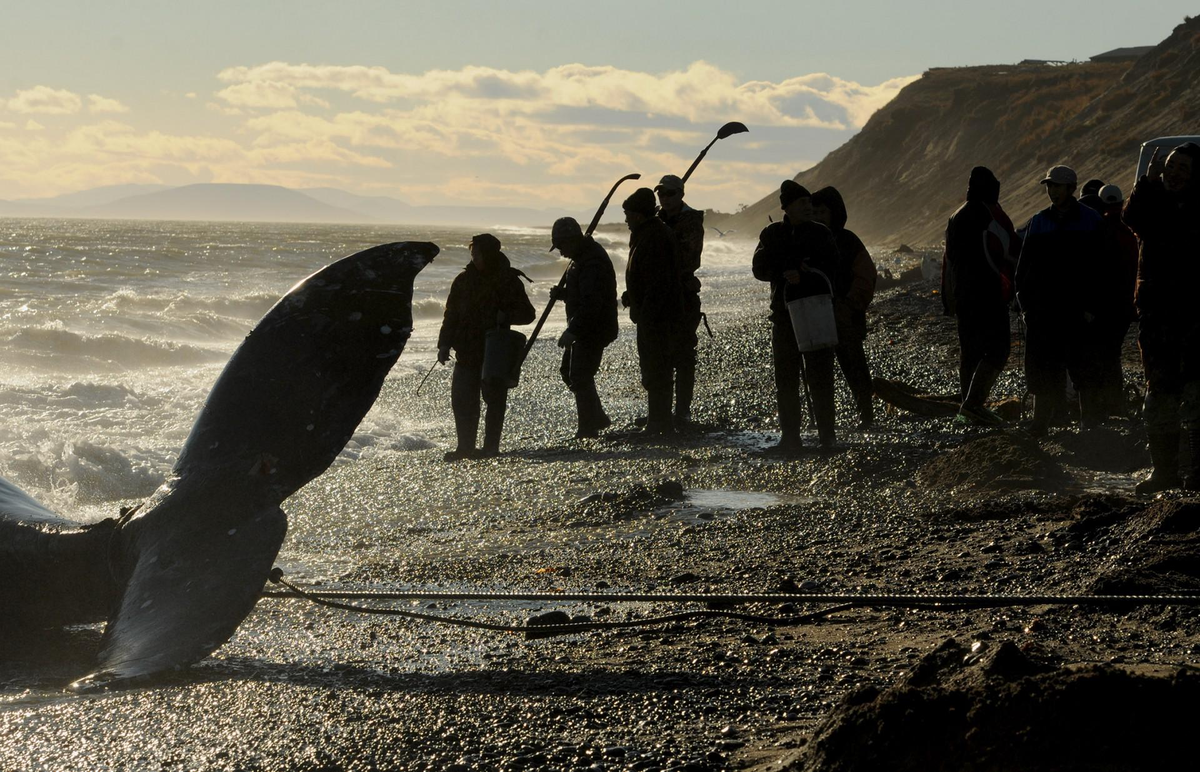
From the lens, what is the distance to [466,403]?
1015cm

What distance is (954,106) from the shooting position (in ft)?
246

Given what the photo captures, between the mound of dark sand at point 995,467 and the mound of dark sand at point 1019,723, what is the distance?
440 cm

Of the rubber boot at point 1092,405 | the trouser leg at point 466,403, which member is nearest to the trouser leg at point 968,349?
the rubber boot at point 1092,405

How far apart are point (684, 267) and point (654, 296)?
717 mm

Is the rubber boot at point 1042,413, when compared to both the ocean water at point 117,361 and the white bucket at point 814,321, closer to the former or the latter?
the white bucket at point 814,321

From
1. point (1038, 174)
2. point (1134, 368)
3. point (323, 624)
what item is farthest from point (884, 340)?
point (1038, 174)

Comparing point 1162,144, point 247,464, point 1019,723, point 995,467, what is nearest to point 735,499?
point 995,467

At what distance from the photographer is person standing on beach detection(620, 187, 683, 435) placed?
→ 32.2 feet

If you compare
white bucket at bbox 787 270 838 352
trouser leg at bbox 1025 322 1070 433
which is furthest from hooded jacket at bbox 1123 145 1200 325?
white bucket at bbox 787 270 838 352

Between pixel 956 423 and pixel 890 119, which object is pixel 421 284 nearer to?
pixel 956 423

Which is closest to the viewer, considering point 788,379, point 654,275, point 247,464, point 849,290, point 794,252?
point 247,464

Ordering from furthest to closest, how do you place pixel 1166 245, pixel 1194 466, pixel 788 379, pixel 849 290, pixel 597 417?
pixel 597 417
pixel 849 290
pixel 788 379
pixel 1166 245
pixel 1194 466

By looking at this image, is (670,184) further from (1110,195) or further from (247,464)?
(247,464)

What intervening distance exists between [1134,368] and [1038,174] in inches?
1718
